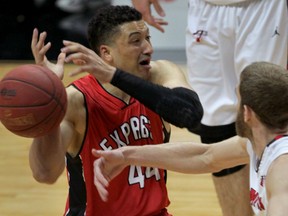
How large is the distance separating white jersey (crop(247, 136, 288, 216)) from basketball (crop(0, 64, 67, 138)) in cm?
90

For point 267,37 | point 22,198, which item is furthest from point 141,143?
point 22,198

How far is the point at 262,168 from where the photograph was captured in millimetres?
3277

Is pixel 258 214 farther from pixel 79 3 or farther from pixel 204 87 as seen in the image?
pixel 79 3

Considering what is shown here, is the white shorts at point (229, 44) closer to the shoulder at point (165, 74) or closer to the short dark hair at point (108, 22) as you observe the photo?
the shoulder at point (165, 74)

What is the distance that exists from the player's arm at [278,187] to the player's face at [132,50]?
1254mm

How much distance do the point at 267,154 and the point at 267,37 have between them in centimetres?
188

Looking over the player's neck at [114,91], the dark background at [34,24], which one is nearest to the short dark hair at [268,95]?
the player's neck at [114,91]

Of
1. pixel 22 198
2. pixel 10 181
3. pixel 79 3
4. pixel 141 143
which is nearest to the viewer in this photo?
pixel 141 143

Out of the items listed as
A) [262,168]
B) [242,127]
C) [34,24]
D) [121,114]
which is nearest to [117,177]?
[121,114]

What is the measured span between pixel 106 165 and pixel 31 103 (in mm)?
447

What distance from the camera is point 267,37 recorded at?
195 inches

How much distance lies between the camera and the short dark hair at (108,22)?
4234mm

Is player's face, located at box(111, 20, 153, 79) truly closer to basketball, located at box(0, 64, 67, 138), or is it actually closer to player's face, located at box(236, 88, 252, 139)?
basketball, located at box(0, 64, 67, 138)

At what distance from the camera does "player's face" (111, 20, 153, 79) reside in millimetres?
4180
